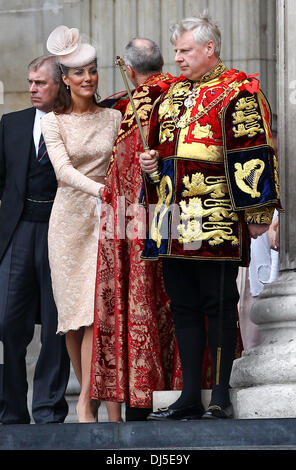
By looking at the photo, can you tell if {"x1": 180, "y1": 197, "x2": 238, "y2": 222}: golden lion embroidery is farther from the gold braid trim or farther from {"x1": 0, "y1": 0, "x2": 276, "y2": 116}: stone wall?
{"x1": 0, "y1": 0, "x2": 276, "y2": 116}: stone wall

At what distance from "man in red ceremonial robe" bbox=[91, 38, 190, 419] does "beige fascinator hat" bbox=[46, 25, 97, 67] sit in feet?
1.08

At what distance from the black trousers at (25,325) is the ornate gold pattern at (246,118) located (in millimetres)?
1398

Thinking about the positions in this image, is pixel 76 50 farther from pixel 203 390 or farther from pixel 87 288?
pixel 203 390

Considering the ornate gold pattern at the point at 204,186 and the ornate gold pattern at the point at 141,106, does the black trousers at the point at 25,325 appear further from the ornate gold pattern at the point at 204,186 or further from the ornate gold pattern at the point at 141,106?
the ornate gold pattern at the point at 204,186

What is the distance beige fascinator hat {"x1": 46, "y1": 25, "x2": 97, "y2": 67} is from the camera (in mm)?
7070

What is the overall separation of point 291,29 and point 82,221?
4.36 ft

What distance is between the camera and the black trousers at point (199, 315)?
6.16 metres

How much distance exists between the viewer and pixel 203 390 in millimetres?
6320

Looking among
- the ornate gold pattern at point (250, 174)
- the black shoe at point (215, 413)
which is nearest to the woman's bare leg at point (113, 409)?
the black shoe at point (215, 413)

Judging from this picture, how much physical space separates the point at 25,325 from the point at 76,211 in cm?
61

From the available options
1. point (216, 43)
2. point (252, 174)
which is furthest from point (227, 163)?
point (216, 43)

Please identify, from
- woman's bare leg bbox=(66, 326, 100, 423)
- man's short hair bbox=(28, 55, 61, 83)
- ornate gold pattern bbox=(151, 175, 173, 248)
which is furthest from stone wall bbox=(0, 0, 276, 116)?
ornate gold pattern bbox=(151, 175, 173, 248)

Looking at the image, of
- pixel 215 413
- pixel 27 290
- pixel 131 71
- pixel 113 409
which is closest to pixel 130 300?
pixel 113 409

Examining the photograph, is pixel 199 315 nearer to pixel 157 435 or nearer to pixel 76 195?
pixel 157 435
